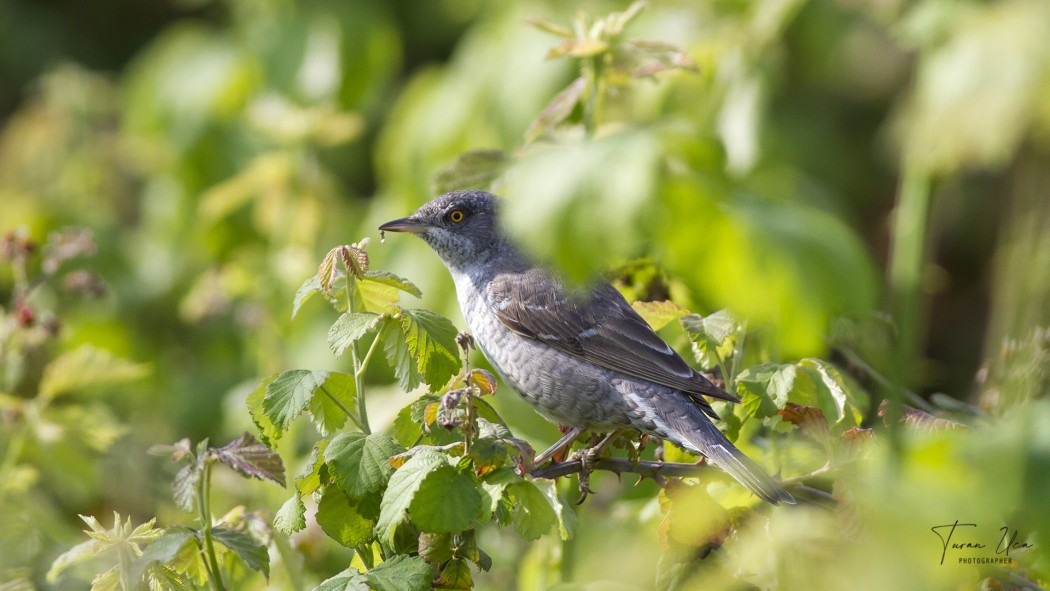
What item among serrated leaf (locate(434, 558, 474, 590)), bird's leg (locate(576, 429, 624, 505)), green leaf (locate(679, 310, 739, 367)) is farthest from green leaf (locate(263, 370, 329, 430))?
green leaf (locate(679, 310, 739, 367))

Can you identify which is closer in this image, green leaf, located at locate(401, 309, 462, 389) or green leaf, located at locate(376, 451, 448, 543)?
green leaf, located at locate(376, 451, 448, 543)

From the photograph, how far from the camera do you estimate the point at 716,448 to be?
2.32m

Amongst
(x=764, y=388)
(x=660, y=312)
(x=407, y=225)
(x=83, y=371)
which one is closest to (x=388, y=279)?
(x=660, y=312)

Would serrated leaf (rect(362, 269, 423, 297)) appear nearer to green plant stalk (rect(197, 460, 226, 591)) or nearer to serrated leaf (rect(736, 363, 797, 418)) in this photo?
green plant stalk (rect(197, 460, 226, 591))

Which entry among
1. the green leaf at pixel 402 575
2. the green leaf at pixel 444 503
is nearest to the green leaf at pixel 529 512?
the green leaf at pixel 444 503

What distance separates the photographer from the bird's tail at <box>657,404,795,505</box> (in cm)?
216

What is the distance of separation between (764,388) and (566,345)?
0.85 meters

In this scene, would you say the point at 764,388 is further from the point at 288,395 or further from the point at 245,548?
the point at 245,548

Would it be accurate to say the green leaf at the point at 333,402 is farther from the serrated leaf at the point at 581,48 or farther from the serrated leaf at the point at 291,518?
the serrated leaf at the point at 581,48

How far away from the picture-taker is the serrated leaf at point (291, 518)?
1.96 m

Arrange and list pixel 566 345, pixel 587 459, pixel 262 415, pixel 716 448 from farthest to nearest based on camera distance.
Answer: pixel 566 345 → pixel 587 459 → pixel 716 448 → pixel 262 415

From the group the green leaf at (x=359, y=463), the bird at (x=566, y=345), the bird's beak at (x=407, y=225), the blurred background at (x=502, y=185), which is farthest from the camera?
the bird's beak at (x=407, y=225)

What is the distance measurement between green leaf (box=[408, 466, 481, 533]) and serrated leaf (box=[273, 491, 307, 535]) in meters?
0.26

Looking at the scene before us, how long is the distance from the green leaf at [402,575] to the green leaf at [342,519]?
117 millimetres
